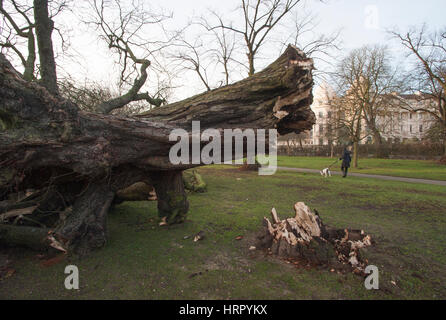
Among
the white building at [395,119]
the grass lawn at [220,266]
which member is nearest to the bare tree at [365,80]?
the white building at [395,119]

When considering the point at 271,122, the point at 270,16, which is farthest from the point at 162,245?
the point at 270,16

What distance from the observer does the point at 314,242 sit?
3592 mm

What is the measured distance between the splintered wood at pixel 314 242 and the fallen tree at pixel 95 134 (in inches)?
68.3

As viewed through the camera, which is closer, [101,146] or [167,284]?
[167,284]

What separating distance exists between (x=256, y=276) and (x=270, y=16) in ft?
71.5

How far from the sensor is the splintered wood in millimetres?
3477

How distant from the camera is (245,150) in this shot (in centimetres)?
444

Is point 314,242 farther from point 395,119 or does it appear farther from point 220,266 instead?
point 395,119

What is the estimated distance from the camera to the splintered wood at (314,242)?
11.4ft

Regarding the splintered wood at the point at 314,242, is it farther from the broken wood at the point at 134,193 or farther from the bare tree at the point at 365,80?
the bare tree at the point at 365,80

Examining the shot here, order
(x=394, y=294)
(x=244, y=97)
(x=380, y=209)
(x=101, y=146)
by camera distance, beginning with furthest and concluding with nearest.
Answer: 1. (x=380, y=209)
2. (x=244, y=97)
3. (x=101, y=146)
4. (x=394, y=294)

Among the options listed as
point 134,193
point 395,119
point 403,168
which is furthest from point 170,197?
point 395,119

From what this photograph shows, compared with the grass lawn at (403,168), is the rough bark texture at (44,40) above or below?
above
